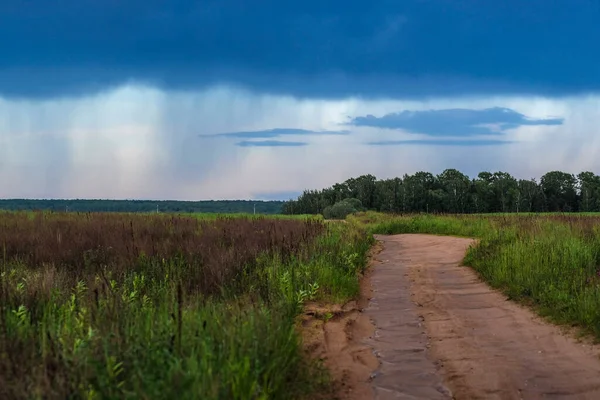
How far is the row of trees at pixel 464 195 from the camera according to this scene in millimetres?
105000

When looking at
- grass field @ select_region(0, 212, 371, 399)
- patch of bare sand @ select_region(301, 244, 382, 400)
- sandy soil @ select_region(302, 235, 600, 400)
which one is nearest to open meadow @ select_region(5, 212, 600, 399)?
grass field @ select_region(0, 212, 371, 399)

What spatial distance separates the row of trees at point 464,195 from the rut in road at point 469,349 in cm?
9137

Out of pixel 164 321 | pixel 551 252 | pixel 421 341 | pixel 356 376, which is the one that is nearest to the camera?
pixel 164 321

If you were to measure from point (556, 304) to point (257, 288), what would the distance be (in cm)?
502

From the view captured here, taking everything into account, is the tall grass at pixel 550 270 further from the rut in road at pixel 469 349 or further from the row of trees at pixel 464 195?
the row of trees at pixel 464 195

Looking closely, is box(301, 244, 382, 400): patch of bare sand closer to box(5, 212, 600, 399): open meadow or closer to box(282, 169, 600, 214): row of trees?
box(5, 212, 600, 399): open meadow

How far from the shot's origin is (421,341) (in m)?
8.37

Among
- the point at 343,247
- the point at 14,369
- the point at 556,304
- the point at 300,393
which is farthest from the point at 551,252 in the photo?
the point at 14,369

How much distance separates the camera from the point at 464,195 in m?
105

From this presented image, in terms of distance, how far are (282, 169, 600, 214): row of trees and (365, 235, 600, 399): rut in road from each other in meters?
91.4

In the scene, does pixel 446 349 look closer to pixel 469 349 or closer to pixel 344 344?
pixel 469 349

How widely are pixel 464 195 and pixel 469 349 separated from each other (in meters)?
101

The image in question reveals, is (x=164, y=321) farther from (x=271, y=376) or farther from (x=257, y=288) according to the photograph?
(x=257, y=288)

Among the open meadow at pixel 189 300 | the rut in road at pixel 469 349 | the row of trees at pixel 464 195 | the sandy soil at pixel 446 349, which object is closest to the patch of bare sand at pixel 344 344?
the sandy soil at pixel 446 349
